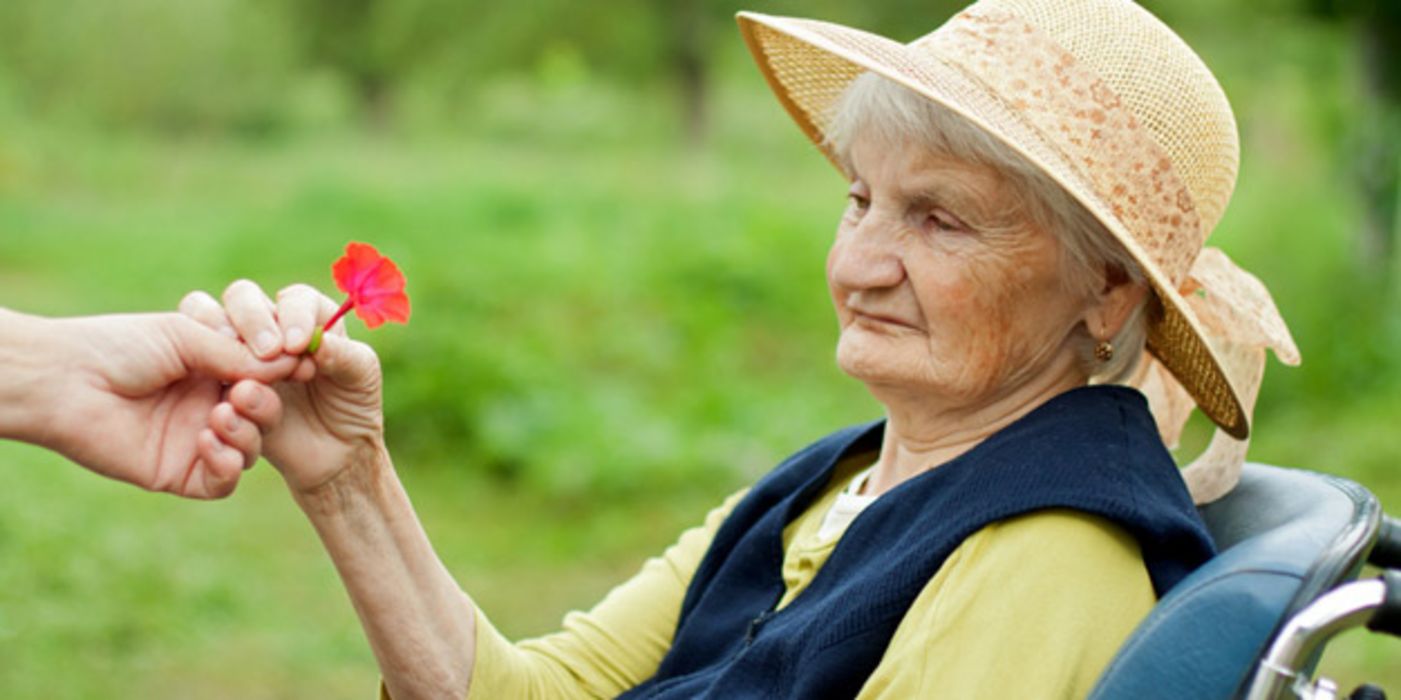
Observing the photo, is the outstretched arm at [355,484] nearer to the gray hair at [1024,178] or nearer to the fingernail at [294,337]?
the fingernail at [294,337]

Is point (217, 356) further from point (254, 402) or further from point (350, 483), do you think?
point (350, 483)

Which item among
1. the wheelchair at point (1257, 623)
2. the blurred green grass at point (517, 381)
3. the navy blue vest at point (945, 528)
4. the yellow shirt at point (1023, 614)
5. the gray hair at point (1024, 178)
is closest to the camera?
the wheelchair at point (1257, 623)

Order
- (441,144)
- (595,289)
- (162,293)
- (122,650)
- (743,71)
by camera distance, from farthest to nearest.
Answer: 1. (743,71)
2. (441,144)
3. (162,293)
4. (595,289)
5. (122,650)

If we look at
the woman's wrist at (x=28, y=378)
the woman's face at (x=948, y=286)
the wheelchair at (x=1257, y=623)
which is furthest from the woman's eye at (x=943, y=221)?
the woman's wrist at (x=28, y=378)

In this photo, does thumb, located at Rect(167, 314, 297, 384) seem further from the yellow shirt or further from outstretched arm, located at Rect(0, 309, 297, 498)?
the yellow shirt

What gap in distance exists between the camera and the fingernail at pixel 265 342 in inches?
69.9

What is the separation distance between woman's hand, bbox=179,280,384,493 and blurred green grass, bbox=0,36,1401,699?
2.80m

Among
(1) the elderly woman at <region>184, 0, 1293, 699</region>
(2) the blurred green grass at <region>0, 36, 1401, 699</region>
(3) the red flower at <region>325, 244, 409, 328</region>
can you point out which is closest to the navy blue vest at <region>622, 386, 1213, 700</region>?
(1) the elderly woman at <region>184, 0, 1293, 699</region>

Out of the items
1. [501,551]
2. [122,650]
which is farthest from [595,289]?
[122,650]

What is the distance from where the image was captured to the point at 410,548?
2.06 m

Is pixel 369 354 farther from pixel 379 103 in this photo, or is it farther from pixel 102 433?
pixel 379 103

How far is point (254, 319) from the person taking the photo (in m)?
→ 1.79

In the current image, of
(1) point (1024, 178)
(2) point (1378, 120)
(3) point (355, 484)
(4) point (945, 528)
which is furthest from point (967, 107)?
(2) point (1378, 120)

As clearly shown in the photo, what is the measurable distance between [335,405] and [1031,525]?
824 mm
